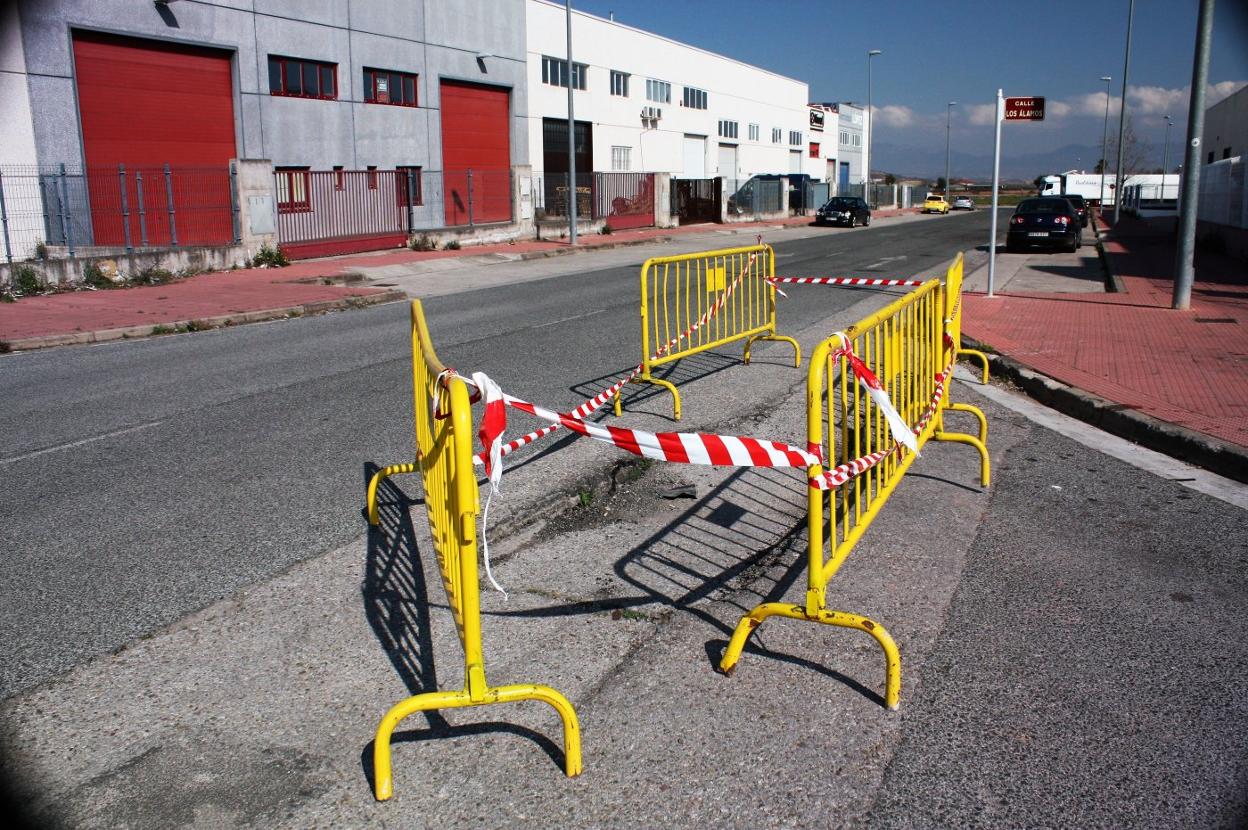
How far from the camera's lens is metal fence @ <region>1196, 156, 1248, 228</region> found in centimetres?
3058

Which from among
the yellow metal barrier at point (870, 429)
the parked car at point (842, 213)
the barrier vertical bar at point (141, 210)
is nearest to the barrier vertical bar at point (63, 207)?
the barrier vertical bar at point (141, 210)

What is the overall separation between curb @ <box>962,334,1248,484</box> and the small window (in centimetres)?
4994

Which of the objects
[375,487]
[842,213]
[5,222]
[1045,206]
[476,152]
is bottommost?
[375,487]

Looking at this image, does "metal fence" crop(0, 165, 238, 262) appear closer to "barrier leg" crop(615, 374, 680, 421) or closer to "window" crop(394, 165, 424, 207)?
"window" crop(394, 165, 424, 207)

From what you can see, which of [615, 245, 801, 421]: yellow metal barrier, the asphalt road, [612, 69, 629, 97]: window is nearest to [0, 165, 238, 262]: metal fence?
the asphalt road

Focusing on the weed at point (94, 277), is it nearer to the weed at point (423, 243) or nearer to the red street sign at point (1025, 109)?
the weed at point (423, 243)

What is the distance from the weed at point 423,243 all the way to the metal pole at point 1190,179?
20.7 metres

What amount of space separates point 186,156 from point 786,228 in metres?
31.1

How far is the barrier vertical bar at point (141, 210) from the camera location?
2255cm

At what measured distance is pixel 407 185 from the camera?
30250mm

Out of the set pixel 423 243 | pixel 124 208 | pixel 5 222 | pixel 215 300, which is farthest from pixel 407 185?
pixel 215 300

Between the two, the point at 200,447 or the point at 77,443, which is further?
the point at 77,443

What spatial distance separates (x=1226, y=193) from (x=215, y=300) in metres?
32.4

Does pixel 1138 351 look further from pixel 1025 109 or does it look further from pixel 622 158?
pixel 622 158
